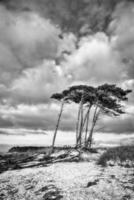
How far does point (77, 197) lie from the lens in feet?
17.7

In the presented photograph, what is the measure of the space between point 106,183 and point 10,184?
512 centimetres

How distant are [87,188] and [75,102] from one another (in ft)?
57.9

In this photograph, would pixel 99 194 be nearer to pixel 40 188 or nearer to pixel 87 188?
pixel 87 188

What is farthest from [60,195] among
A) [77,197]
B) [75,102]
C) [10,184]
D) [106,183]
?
[75,102]

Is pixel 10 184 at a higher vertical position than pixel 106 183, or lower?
lower

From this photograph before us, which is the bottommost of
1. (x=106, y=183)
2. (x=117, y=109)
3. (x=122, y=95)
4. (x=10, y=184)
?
(x=10, y=184)

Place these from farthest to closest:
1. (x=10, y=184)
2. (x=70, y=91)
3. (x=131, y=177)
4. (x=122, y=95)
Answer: (x=70, y=91), (x=122, y=95), (x=10, y=184), (x=131, y=177)

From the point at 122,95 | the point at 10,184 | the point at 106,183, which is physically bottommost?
the point at 10,184

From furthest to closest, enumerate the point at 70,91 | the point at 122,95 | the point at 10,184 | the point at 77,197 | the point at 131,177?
the point at 70,91 → the point at 122,95 → the point at 10,184 → the point at 131,177 → the point at 77,197

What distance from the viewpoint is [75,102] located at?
2336cm

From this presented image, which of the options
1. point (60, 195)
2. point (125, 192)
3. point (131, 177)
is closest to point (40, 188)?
point (60, 195)

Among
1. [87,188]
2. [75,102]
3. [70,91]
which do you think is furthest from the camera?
[75,102]

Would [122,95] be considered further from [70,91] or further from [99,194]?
[99,194]

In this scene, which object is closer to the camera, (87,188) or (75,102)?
(87,188)
